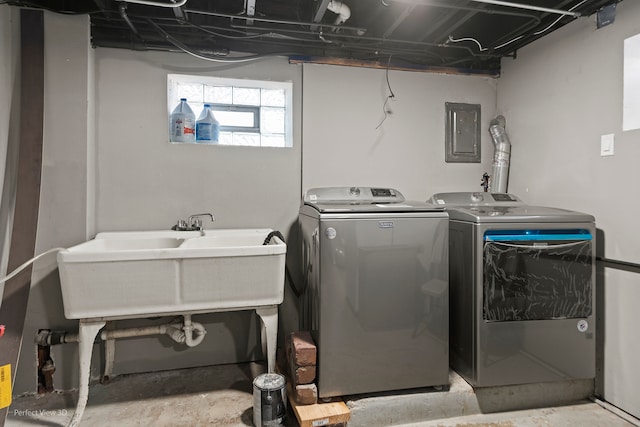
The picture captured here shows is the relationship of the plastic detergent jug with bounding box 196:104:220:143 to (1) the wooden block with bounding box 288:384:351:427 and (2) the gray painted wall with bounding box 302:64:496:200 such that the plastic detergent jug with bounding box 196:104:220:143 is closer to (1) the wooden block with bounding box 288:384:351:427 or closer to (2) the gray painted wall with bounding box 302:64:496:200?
(2) the gray painted wall with bounding box 302:64:496:200

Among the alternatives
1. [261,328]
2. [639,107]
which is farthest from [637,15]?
[261,328]

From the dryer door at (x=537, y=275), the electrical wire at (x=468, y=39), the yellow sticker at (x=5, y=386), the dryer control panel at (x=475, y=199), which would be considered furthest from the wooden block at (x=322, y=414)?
the electrical wire at (x=468, y=39)

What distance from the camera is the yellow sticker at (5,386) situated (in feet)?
5.20

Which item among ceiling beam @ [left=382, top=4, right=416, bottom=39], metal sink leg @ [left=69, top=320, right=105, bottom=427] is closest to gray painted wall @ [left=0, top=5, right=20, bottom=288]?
metal sink leg @ [left=69, top=320, right=105, bottom=427]

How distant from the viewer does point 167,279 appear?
170 cm

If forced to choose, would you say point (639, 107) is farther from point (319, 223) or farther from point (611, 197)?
point (319, 223)

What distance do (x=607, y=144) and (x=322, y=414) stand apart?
2042mm

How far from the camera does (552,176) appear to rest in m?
2.31

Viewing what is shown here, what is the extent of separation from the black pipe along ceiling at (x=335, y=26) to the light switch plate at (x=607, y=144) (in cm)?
66

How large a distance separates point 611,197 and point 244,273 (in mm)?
1979

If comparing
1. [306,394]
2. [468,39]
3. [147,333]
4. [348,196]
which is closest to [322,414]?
[306,394]

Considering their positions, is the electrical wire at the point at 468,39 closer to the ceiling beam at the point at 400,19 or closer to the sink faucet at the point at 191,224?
the ceiling beam at the point at 400,19

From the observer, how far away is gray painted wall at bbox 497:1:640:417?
1854 millimetres

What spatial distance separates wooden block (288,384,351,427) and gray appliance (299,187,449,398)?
56mm
